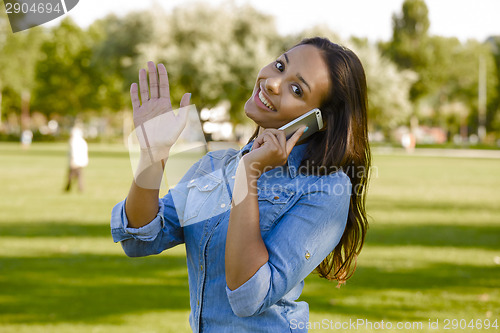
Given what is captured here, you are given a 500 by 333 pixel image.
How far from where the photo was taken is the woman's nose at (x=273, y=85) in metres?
2.05

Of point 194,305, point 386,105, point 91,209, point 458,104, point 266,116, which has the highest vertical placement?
point 266,116

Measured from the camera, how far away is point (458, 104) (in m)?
86.7

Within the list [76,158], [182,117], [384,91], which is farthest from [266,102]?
[384,91]

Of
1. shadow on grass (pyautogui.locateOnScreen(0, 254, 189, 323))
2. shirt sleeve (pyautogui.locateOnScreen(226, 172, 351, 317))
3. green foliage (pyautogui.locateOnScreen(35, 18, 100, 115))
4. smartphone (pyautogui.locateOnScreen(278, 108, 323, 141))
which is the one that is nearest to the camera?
shirt sleeve (pyautogui.locateOnScreen(226, 172, 351, 317))

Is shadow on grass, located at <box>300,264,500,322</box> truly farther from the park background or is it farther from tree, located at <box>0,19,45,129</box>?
tree, located at <box>0,19,45,129</box>

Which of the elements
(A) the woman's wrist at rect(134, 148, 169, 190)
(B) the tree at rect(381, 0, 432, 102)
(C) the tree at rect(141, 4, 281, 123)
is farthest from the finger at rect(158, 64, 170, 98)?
(B) the tree at rect(381, 0, 432, 102)

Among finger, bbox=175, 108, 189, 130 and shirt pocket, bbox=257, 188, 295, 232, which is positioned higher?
finger, bbox=175, 108, 189, 130

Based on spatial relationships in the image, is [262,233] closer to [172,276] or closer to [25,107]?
[172,276]

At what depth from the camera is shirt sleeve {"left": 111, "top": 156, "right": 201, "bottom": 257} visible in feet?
7.03

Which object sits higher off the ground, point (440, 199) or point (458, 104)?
point (440, 199)

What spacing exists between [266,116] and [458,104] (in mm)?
90727

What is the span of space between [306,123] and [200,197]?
1.60 ft

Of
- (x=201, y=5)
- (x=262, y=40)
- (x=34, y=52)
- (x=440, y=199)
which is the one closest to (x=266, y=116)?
(x=440, y=199)

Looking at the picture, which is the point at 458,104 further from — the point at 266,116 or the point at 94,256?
the point at 266,116
